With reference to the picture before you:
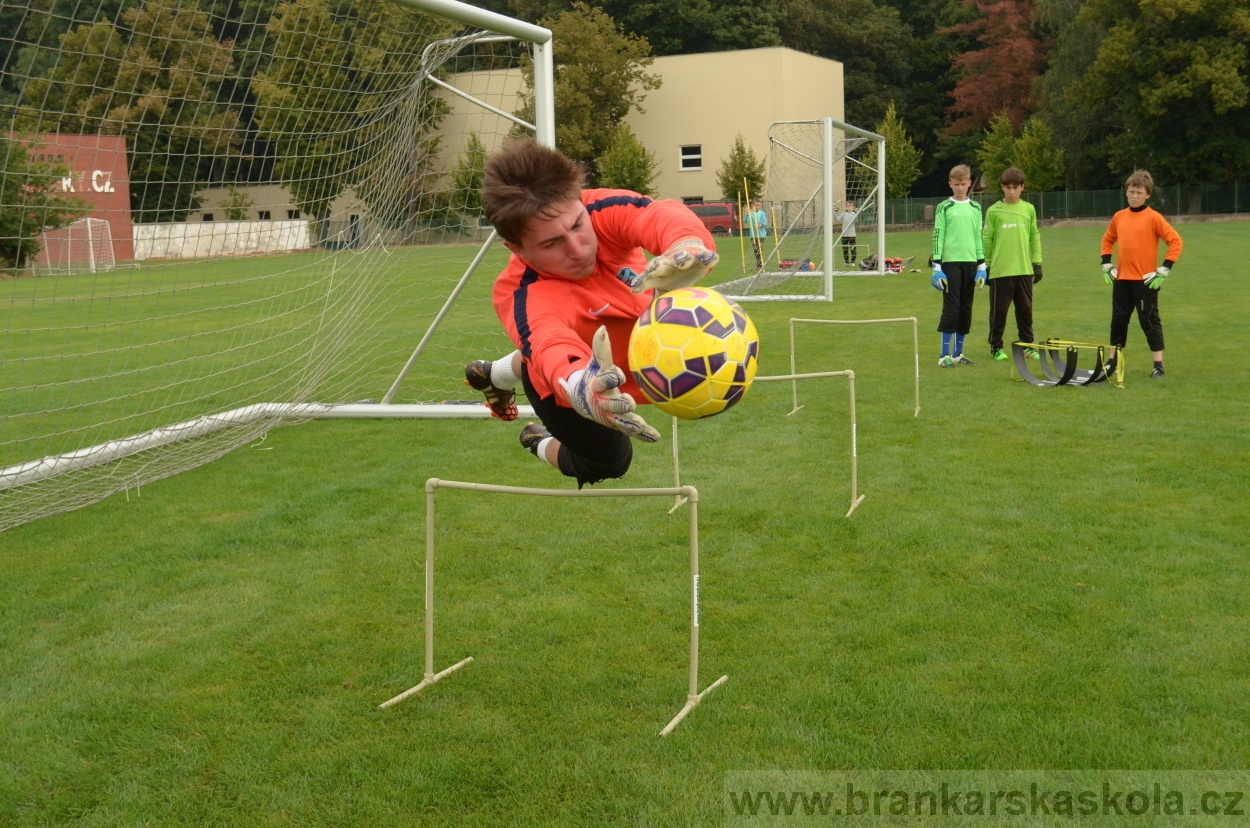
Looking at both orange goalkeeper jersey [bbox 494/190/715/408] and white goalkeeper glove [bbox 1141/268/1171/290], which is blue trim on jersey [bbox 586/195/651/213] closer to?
orange goalkeeper jersey [bbox 494/190/715/408]

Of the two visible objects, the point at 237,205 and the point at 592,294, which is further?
the point at 237,205

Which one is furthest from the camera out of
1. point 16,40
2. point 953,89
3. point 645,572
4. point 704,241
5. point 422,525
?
point 953,89

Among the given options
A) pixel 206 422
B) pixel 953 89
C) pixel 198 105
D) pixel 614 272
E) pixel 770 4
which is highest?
pixel 770 4

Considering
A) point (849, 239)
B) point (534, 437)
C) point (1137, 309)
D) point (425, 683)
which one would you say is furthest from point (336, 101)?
point (849, 239)

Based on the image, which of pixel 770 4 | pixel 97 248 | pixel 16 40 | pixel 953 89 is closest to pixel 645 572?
pixel 16 40

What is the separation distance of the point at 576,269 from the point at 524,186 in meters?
0.45

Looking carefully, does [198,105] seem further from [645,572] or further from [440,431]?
[645,572]

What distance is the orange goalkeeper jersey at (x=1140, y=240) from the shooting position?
10828 millimetres

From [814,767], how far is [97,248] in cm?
758

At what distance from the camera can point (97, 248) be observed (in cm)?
893

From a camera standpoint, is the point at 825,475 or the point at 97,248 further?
the point at 97,248

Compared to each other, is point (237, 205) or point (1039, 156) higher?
point (1039, 156)

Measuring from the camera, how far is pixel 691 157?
52.0 m

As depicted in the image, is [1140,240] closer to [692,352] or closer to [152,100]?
[692,352]
